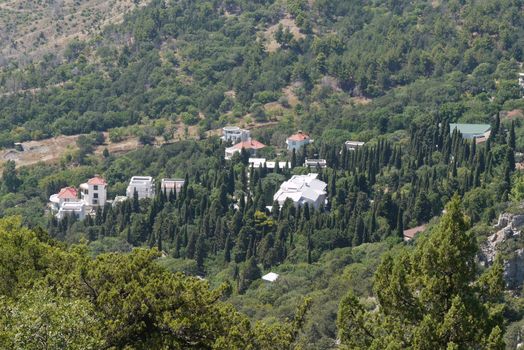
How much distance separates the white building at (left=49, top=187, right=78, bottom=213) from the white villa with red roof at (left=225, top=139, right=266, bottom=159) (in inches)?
492

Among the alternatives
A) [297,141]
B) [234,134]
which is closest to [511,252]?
[297,141]

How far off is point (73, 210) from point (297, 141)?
19.9 metres

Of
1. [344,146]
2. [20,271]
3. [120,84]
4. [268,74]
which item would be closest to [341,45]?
[268,74]

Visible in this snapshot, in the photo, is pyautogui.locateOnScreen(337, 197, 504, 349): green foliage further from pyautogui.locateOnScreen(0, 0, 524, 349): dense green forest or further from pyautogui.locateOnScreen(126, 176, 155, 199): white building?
pyautogui.locateOnScreen(126, 176, 155, 199): white building

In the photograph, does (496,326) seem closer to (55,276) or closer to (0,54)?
(55,276)

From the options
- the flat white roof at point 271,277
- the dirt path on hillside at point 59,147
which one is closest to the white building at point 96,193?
the dirt path on hillside at point 59,147

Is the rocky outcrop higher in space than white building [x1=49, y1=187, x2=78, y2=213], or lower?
higher

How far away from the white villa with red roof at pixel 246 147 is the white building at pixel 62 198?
1249 centimetres

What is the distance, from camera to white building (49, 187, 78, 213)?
267ft

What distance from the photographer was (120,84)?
109875 millimetres

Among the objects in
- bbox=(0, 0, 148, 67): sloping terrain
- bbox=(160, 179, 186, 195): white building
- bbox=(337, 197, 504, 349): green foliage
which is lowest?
bbox=(0, 0, 148, 67): sloping terrain

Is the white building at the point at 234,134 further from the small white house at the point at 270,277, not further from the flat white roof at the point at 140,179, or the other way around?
the small white house at the point at 270,277

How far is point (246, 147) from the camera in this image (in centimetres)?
8925

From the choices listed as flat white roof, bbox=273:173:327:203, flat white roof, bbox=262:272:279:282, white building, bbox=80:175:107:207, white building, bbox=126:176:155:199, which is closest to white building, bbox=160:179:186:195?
white building, bbox=126:176:155:199
